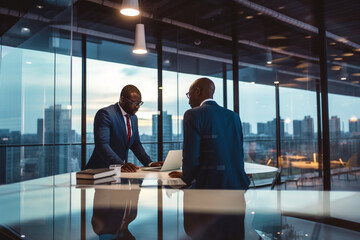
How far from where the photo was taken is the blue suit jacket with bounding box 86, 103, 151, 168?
2656mm

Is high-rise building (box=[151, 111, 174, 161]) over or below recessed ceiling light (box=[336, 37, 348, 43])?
below

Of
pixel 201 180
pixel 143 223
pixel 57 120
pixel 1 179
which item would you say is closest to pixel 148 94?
pixel 1 179

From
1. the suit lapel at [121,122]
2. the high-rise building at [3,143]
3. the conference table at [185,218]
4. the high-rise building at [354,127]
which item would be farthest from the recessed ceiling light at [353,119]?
the high-rise building at [3,143]

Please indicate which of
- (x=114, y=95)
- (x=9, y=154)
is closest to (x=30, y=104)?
(x=9, y=154)

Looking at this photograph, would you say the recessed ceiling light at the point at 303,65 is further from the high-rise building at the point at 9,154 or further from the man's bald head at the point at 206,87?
the high-rise building at the point at 9,154

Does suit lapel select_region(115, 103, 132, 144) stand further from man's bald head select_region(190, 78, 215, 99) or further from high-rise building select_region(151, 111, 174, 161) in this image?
high-rise building select_region(151, 111, 174, 161)

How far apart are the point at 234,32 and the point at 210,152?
16.0ft

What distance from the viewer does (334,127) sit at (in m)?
4.95

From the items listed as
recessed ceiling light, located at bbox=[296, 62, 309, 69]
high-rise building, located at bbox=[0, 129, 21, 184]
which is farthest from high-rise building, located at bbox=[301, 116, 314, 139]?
high-rise building, located at bbox=[0, 129, 21, 184]

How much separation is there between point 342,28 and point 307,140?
6.49 feet

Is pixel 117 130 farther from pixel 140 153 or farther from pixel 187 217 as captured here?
pixel 187 217

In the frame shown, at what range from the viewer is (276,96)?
18.3 ft

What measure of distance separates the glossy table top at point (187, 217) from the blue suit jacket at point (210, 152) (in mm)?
525

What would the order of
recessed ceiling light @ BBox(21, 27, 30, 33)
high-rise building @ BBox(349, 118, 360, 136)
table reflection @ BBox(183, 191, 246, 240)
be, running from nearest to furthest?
1. table reflection @ BBox(183, 191, 246, 240)
2. recessed ceiling light @ BBox(21, 27, 30, 33)
3. high-rise building @ BBox(349, 118, 360, 136)
